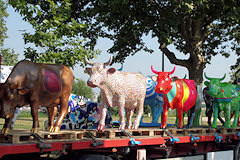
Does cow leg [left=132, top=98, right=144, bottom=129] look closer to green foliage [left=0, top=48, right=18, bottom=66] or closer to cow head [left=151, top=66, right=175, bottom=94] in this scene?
cow head [left=151, top=66, right=175, bottom=94]

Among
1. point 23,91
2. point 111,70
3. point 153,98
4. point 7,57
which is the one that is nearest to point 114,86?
point 111,70

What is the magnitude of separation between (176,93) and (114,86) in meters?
1.92

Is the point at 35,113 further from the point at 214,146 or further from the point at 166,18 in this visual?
the point at 166,18

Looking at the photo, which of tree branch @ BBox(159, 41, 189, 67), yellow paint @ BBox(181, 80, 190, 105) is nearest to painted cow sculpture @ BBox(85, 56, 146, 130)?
yellow paint @ BBox(181, 80, 190, 105)

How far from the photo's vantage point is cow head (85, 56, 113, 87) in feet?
19.5

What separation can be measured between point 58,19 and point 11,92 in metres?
3.61

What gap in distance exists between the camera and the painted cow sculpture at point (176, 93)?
705 cm

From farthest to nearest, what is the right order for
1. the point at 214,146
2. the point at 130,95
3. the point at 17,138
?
the point at 214,146 → the point at 130,95 → the point at 17,138

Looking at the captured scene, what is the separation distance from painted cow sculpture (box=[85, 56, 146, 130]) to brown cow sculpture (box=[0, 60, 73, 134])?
528mm

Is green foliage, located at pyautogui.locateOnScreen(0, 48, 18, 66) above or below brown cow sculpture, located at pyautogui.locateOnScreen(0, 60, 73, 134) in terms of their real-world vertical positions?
above

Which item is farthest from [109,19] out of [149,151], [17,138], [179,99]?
[17,138]

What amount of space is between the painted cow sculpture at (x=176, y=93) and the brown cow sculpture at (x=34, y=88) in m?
2.21

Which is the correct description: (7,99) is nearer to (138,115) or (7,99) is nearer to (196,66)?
(138,115)

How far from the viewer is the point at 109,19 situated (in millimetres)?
11133
